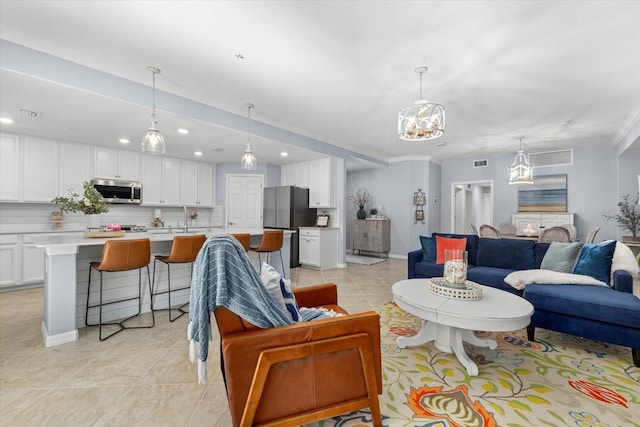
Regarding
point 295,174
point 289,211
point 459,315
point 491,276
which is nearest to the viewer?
point 459,315

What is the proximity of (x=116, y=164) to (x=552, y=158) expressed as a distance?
8.92 meters

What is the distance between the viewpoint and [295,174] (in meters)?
6.46

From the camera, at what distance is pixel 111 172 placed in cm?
499

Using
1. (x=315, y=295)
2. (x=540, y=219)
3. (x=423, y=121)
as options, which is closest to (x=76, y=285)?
(x=315, y=295)

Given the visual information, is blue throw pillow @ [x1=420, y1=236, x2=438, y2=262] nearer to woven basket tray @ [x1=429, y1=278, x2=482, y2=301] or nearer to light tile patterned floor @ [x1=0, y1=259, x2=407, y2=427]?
woven basket tray @ [x1=429, y1=278, x2=482, y2=301]

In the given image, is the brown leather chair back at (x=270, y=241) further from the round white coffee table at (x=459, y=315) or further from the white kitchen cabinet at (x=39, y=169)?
the white kitchen cabinet at (x=39, y=169)

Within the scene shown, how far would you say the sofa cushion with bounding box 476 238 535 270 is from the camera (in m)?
3.51

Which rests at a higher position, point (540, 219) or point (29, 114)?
point (29, 114)

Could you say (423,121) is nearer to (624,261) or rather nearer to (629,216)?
(624,261)

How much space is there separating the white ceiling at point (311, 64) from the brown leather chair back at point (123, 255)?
153 centimetres

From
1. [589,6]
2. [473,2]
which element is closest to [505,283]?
[589,6]

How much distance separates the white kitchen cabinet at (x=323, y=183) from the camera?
19.3 feet

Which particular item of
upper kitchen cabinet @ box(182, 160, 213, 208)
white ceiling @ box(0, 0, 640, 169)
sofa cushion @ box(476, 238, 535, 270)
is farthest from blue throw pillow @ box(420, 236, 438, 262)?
upper kitchen cabinet @ box(182, 160, 213, 208)

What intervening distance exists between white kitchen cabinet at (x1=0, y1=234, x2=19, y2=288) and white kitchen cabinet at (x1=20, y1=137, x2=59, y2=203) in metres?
0.63
